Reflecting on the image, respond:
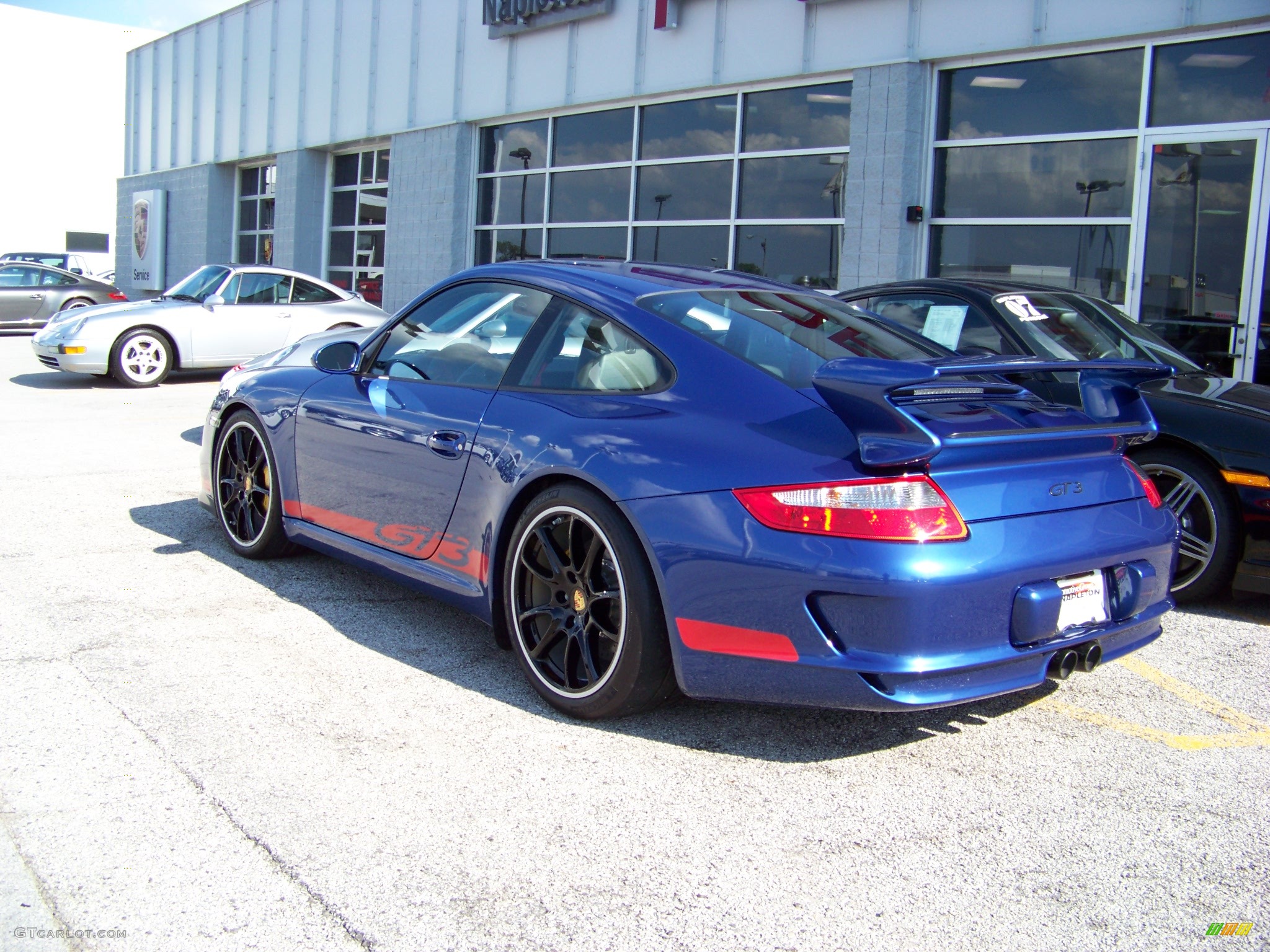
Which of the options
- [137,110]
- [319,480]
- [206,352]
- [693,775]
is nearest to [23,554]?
[319,480]

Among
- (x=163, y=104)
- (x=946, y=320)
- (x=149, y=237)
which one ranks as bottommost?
(x=946, y=320)

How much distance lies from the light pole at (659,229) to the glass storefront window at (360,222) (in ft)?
20.7

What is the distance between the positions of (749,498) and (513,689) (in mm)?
1222

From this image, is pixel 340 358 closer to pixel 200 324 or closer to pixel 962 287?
pixel 962 287

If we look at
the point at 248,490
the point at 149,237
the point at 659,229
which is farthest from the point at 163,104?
the point at 248,490

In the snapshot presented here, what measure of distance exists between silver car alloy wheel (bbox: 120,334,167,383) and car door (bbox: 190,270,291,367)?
0.37m

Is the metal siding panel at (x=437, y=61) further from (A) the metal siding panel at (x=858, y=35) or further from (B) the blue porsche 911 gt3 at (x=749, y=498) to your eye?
(B) the blue porsche 911 gt3 at (x=749, y=498)

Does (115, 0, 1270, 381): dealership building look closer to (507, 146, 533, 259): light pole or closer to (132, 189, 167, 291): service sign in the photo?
(507, 146, 533, 259): light pole

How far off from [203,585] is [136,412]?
257 inches

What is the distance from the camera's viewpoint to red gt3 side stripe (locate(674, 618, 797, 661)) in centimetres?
299

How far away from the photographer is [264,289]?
13.4 m

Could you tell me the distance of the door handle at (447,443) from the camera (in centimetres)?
→ 386

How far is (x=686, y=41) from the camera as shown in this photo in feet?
42.9

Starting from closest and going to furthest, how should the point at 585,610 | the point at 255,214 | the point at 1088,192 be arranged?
the point at 585,610 → the point at 1088,192 → the point at 255,214
